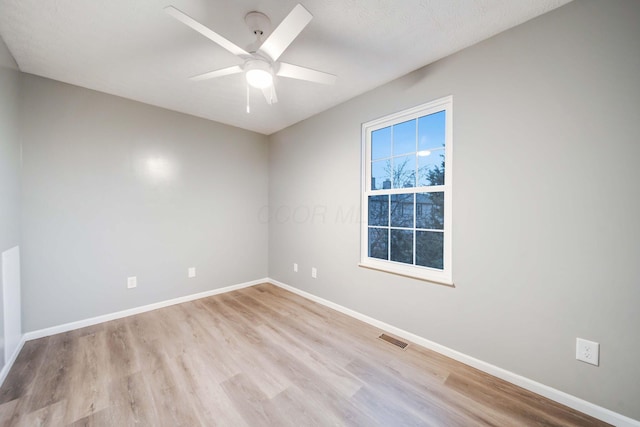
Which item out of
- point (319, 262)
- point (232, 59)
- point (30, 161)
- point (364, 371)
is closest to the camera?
point (364, 371)

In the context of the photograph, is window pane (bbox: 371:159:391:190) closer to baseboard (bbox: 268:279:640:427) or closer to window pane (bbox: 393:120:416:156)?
window pane (bbox: 393:120:416:156)

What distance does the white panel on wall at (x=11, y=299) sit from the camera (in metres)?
1.81

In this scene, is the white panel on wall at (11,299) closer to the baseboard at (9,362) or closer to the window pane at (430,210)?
the baseboard at (9,362)

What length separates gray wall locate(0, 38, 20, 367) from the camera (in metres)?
1.76

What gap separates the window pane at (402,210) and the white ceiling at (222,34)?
1.20 m

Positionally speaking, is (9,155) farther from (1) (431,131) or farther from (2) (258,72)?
(1) (431,131)

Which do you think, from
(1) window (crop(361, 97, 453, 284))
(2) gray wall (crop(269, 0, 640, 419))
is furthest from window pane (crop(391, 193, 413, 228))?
(2) gray wall (crop(269, 0, 640, 419))

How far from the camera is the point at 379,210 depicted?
8.75ft

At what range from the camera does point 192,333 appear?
7.89 feet

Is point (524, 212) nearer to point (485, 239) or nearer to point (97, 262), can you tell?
point (485, 239)

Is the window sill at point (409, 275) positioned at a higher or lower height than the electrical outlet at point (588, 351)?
higher

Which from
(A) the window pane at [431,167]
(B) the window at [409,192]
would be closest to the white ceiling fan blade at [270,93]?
(B) the window at [409,192]

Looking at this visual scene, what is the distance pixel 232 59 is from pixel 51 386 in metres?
2.81

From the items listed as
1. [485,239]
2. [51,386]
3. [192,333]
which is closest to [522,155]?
[485,239]
